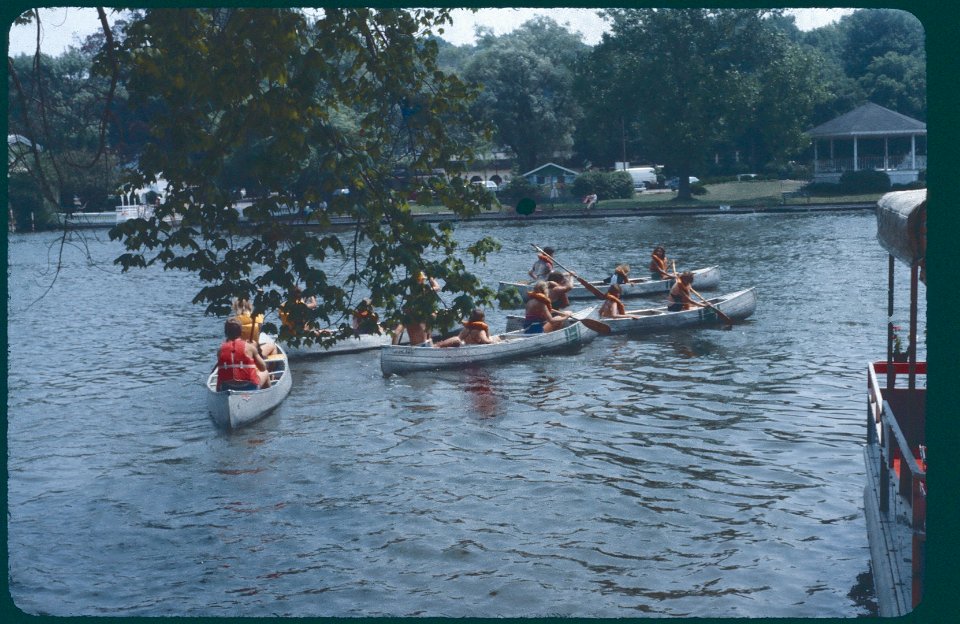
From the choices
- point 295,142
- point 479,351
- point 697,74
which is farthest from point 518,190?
point 295,142

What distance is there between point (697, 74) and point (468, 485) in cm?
5657

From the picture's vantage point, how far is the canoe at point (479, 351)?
21828 millimetres

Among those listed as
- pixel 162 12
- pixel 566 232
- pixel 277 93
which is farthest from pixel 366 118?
pixel 566 232

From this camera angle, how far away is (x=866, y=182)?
214ft

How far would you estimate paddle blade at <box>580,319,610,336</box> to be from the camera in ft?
82.2

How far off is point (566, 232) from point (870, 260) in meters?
22.3

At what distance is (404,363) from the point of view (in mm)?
21844

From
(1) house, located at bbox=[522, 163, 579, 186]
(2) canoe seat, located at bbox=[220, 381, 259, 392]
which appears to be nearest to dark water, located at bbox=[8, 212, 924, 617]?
(2) canoe seat, located at bbox=[220, 381, 259, 392]

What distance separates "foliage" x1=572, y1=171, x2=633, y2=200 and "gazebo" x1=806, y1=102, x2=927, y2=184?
1218 centimetres

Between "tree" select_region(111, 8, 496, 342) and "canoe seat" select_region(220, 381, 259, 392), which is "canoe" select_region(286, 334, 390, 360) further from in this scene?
"tree" select_region(111, 8, 496, 342)

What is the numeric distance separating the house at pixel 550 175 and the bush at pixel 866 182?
21094 mm

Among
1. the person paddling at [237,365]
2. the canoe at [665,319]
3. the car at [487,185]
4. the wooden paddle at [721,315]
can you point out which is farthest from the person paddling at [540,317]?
the person paddling at [237,365]

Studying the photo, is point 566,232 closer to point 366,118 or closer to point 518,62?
point 518,62

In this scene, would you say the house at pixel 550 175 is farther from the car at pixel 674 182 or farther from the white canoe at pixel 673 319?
the white canoe at pixel 673 319
